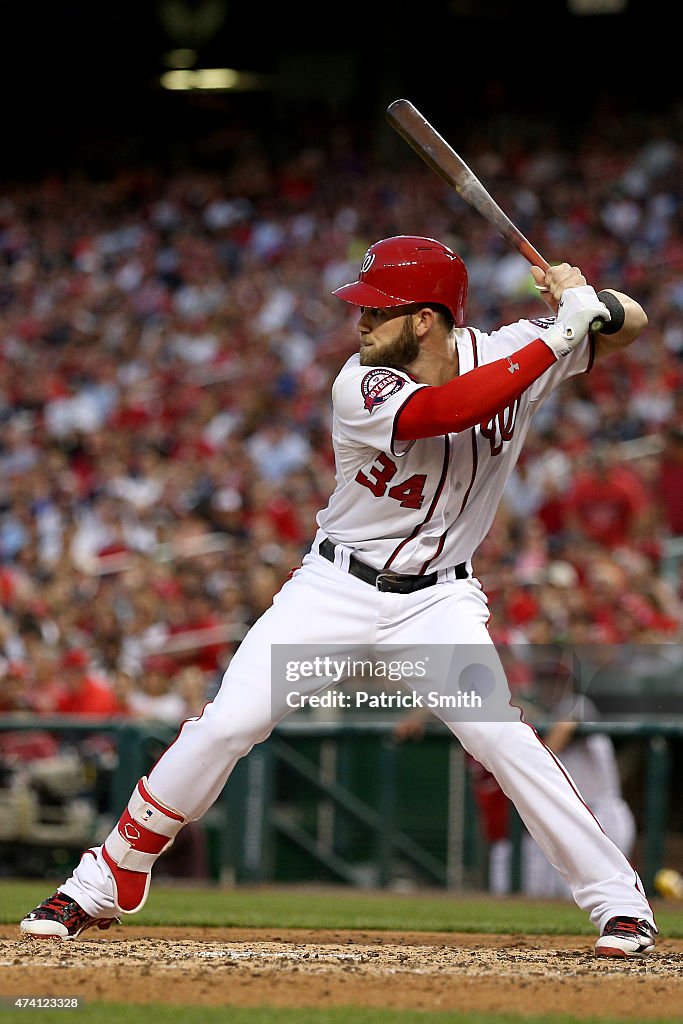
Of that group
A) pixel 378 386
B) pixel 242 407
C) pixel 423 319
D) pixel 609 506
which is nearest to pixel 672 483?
pixel 609 506

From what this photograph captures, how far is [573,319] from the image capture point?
3.83m

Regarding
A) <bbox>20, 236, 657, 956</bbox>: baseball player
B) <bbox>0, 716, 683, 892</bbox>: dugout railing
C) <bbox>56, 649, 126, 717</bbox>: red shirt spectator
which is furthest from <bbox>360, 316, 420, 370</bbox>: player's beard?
<bbox>56, 649, 126, 717</bbox>: red shirt spectator

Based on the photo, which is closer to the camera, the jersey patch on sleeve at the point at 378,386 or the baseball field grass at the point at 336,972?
the baseball field grass at the point at 336,972

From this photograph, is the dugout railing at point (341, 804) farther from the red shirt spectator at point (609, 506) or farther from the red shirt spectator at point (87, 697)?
the red shirt spectator at point (609, 506)

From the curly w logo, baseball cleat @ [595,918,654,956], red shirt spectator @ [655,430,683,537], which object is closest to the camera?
baseball cleat @ [595,918,654,956]

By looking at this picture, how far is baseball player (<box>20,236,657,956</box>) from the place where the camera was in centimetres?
375

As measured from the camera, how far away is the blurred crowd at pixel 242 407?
28.0ft

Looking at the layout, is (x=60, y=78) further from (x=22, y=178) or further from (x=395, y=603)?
(x=395, y=603)

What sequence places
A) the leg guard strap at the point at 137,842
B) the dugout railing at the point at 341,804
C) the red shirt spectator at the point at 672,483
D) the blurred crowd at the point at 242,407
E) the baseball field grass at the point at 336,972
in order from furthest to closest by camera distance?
the red shirt spectator at the point at 672,483 < the blurred crowd at the point at 242,407 < the dugout railing at the point at 341,804 < the leg guard strap at the point at 137,842 < the baseball field grass at the point at 336,972

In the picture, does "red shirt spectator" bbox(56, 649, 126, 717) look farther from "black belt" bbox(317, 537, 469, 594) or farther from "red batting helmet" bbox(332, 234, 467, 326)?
"red batting helmet" bbox(332, 234, 467, 326)

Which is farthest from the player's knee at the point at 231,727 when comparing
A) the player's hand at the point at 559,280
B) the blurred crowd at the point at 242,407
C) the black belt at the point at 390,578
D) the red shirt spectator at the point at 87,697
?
the red shirt spectator at the point at 87,697

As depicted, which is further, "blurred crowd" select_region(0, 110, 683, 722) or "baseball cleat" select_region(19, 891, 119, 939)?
"blurred crowd" select_region(0, 110, 683, 722)

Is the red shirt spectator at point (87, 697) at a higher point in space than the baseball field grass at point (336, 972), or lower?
higher

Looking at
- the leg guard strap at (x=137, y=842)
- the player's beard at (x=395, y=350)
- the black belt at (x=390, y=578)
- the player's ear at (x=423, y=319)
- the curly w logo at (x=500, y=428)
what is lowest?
the leg guard strap at (x=137, y=842)
